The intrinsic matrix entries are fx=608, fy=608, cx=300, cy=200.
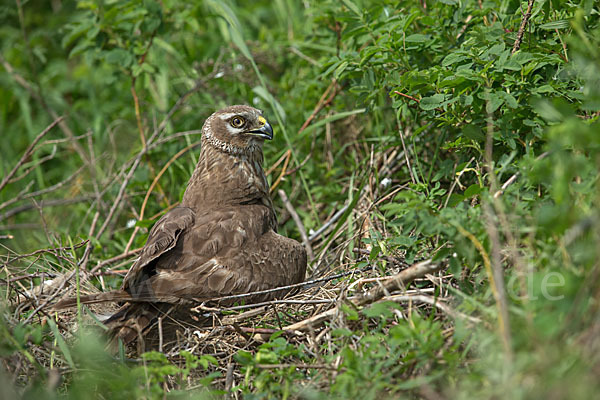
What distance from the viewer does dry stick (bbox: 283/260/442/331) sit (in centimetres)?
293

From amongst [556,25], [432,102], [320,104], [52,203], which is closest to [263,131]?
[320,104]

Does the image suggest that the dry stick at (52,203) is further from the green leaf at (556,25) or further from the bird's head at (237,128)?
the green leaf at (556,25)

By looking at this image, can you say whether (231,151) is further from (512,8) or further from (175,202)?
(512,8)

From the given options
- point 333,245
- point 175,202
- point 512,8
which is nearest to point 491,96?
point 512,8

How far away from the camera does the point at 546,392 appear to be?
6.31 ft

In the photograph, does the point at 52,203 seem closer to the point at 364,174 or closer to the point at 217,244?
the point at 217,244

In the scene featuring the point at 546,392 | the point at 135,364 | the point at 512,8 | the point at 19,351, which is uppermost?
the point at 512,8

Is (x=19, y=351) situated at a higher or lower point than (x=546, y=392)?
lower

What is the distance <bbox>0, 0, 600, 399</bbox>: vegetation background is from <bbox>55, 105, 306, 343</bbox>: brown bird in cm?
42

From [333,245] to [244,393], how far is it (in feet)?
6.55

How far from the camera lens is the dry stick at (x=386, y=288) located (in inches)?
115

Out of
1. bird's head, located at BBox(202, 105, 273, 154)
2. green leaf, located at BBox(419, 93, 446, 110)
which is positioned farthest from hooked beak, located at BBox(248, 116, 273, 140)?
green leaf, located at BBox(419, 93, 446, 110)

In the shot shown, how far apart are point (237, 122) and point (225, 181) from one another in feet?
1.49

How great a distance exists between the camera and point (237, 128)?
4465mm
